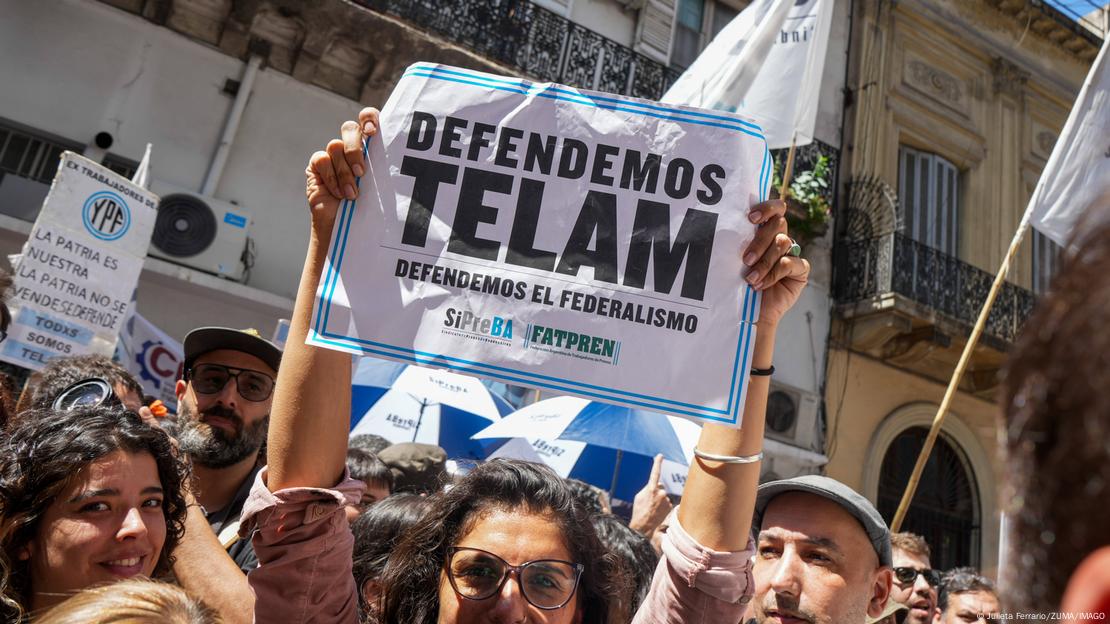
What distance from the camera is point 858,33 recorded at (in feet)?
45.3

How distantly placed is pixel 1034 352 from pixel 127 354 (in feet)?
21.5

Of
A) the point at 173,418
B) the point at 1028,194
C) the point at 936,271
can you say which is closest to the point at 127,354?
the point at 173,418

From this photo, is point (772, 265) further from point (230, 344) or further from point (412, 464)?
point (412, 464)

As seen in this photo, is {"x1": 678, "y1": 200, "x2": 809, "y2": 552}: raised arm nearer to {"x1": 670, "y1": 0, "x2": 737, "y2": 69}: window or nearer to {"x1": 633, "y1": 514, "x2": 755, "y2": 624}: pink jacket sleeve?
{"x1": 633, "y1": 514, "x2": 755, "y2": 624}: pink jacket sleeve

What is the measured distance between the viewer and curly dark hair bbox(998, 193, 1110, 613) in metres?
0.65

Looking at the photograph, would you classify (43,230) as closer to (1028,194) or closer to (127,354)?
(127,354)

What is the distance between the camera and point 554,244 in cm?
209

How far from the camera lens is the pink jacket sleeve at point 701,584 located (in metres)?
1.84

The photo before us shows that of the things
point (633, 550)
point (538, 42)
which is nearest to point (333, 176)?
point (633, 550)

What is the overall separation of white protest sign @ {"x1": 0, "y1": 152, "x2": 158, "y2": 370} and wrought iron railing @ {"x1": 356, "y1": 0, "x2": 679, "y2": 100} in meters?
4.76

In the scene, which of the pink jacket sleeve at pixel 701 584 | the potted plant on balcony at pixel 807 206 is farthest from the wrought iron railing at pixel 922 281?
the pink jacket sleeve at pixel 701 584

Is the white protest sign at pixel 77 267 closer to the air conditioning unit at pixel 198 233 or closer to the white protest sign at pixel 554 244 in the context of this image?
the air conditioning unit at pixel 198 233

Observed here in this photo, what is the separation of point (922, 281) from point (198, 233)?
9306 millimetres

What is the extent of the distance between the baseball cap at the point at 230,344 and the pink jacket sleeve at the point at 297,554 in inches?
73.4
